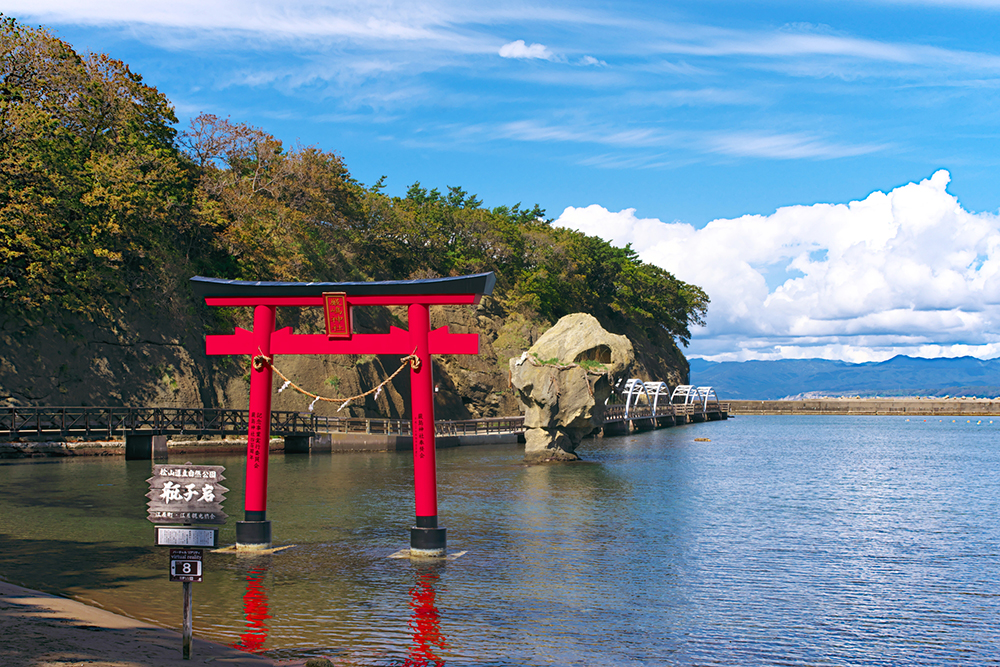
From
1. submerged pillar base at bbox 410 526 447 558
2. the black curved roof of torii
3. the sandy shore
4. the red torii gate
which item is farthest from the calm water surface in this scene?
the black curved roof of torii

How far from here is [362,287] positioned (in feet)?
55.7

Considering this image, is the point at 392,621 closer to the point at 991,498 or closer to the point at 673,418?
the point at 991,498

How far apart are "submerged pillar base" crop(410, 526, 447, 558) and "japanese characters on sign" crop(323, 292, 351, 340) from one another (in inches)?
178

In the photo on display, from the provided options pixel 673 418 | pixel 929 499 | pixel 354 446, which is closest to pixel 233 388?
pixel 354 446

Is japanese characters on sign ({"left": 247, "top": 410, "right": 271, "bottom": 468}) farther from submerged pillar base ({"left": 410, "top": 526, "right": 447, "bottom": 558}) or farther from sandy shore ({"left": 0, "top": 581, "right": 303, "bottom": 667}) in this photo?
sandy shore ({"left": 0, "top": 581, "right": 303, "bottom": 667})

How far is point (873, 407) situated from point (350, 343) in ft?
468

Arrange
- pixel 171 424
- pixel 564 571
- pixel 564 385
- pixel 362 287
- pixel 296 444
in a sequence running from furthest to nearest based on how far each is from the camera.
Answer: pixel 296 444 < pixel 171 424 < pixel 564 385 < pixel 362 287 < pixel 564 571

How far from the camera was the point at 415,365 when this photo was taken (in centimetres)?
1642

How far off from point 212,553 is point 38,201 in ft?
101

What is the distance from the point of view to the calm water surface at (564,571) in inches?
456

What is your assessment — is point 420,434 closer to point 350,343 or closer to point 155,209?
point 350,343

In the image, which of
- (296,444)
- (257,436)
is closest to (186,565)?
(257,436)

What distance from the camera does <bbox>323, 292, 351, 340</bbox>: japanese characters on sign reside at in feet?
55.7

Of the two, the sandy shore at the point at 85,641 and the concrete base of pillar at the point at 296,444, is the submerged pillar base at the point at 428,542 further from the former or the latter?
the concrete base of pillar at the point at 296,444
